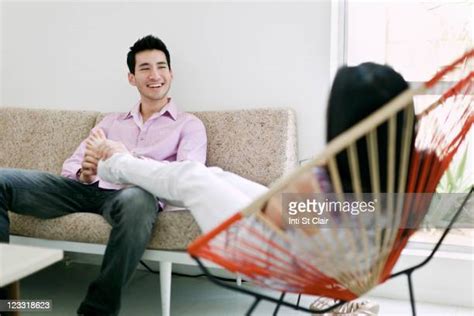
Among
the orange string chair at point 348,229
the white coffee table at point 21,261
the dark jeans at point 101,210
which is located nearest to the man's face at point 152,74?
the dark jeans at point 101,210

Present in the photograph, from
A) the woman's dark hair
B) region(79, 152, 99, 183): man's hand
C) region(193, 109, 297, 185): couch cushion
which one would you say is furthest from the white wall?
the woman's dark hair

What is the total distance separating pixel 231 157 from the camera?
2.55m

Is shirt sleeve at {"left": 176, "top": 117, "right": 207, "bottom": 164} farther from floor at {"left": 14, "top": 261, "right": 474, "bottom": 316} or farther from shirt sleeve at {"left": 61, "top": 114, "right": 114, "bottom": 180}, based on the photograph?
floor at {"left": 14, "top": 261, "right": 474, "bottom": 316}

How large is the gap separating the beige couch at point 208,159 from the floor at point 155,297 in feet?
1.03

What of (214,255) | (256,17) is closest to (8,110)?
(256,17)

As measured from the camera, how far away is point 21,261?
133 centimetres

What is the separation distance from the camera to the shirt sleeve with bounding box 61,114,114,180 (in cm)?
256

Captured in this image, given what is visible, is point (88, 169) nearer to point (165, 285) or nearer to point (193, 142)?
point (193, 142)

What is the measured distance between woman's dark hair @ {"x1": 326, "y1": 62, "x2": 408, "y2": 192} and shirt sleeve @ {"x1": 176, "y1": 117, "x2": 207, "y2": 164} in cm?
125

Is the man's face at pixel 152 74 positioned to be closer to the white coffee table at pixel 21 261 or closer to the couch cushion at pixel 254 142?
the couch cushion at pixel 254 142

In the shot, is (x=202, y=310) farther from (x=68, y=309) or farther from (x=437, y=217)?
(x=437, y=217)

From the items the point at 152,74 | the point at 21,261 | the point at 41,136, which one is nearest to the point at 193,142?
the point at 152,74

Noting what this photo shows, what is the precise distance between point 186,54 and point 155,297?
3.85 ft

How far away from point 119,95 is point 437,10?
5.28 ft
